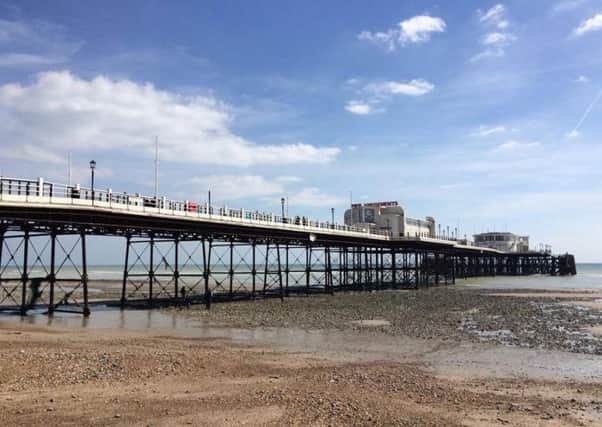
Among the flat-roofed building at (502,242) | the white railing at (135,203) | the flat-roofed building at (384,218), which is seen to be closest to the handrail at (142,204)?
the white railing at (135,203)

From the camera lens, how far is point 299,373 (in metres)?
13.9

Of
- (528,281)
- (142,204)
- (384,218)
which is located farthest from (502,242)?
(142,204)

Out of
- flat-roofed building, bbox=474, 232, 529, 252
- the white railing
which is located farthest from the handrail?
flat-roofed building, bbox=474, 232, 529, 252

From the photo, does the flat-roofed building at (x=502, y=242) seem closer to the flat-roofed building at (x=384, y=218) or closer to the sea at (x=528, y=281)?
the sea at (x=528, y=281)

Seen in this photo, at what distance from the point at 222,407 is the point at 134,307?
25.3 metres

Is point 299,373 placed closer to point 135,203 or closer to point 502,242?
point 135,203

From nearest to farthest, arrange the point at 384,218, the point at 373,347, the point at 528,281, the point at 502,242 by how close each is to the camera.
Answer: the point at 373,347, the point at 384,218, the point at 528,281, the point at 502,242

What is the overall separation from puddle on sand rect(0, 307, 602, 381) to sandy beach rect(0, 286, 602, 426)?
0.07 metres

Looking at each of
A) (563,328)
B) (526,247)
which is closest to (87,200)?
(563,328)

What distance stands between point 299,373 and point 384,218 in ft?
187

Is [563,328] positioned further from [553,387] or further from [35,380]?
[35,380]

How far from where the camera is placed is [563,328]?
24484 mm

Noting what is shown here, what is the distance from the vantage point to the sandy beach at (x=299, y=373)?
10.2 meters

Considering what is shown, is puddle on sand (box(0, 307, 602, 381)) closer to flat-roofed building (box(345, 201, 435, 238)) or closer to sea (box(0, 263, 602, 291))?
sea (box(0, 263, 602, 291))
